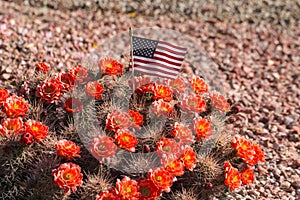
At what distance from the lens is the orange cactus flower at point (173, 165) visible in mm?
3748

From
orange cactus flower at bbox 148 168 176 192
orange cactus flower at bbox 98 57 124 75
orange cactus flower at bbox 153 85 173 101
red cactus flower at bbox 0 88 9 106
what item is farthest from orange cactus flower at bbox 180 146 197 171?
red cactus flower at bbox 0 88 9 106

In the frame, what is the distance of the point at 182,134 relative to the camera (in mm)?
3924

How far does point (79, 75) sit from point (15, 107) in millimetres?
551

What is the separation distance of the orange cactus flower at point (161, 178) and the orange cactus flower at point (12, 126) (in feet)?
3.07

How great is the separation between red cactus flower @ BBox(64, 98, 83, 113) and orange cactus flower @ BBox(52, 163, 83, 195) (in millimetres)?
491

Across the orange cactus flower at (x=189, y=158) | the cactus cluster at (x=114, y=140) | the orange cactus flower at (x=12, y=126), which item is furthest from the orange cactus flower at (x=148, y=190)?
the orange cactus flower at (x=12, y=126)

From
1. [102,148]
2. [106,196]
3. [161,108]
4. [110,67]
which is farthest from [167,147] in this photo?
[110,67]

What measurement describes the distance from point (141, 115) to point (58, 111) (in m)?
0.62

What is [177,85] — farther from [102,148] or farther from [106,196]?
[106,196]

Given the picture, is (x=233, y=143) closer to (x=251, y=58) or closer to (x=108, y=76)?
(x=108, y=76)

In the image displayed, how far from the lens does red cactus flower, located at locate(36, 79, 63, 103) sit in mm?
4078

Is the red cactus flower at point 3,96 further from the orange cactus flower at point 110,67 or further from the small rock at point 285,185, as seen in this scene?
the small rock at point 285,185

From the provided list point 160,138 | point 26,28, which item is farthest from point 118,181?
point 26,28

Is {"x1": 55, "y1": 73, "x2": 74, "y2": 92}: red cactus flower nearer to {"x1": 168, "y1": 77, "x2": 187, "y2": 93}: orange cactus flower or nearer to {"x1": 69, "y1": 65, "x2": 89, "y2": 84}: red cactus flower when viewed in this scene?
{"x1": 69, "y1": 65, "x2": 89, "y2": 84}: red cactus flower
